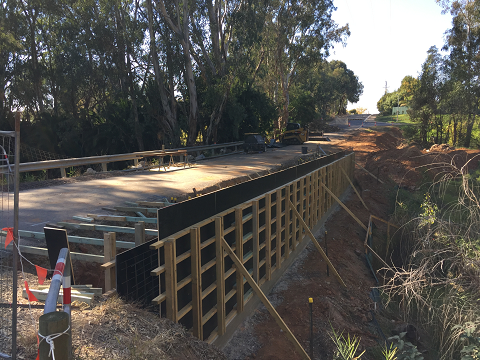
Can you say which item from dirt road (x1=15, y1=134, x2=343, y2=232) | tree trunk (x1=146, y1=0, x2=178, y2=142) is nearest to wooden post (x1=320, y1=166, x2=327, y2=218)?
dirt road (x1=15, y1=134, x2=343, y2=232)

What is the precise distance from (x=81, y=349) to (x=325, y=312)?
20.4 ft

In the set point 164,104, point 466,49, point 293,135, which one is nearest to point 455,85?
point 466,49

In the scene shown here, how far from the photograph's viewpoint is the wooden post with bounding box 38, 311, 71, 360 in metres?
2.65

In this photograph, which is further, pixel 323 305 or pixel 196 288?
pixel 323 305

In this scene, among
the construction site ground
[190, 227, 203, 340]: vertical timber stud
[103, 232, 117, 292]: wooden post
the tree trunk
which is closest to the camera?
the construction site ground

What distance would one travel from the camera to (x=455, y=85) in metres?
40.4

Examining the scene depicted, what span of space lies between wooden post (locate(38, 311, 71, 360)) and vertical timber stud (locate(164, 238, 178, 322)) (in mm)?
2686

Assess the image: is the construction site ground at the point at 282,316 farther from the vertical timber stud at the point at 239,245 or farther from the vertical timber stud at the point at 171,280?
the vertical timber stud at the point at 239,245

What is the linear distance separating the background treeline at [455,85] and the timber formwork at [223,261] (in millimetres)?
36581

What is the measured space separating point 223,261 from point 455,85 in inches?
1660

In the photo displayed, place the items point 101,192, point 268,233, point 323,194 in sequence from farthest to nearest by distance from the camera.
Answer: point 323,194 < point 101,192 < point 268,233

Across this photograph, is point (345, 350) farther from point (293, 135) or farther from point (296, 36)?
point (296, 36)

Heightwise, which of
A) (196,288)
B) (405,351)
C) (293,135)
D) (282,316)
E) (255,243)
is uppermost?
(293,135)

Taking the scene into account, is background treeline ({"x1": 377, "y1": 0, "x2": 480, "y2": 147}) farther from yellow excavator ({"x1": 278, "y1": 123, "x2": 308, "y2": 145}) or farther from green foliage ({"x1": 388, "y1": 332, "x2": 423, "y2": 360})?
green foliage ({"x1": 388, "y1": 332, "x2": 423, "y2": 360})
